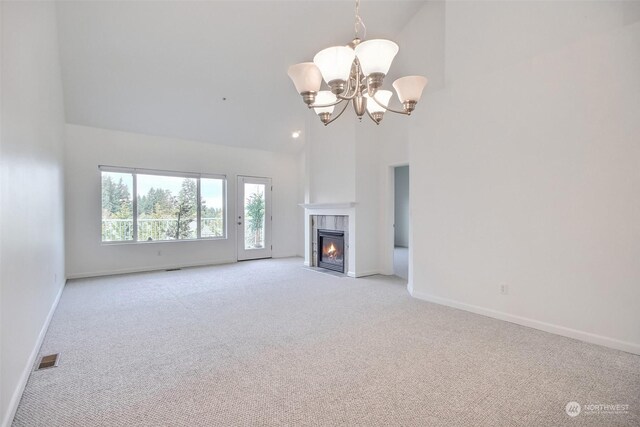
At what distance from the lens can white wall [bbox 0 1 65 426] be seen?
1.85 meters

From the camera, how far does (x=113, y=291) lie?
476cm

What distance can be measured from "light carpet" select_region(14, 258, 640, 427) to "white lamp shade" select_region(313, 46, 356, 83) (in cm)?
211

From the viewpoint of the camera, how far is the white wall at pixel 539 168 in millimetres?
2779

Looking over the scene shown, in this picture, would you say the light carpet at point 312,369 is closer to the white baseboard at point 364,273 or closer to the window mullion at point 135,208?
the white baseboard at point 364,273

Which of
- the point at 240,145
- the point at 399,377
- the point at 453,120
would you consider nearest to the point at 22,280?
the point at 399,377

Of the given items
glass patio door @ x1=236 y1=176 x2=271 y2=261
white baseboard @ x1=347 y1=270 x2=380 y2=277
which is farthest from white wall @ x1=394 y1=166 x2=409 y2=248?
white baseboard @ x1=347 y1=270 x2=380 y2=277

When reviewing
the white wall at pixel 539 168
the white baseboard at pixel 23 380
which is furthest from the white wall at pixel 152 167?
the white wall at pixel 539 168

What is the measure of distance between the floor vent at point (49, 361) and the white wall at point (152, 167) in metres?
3.60

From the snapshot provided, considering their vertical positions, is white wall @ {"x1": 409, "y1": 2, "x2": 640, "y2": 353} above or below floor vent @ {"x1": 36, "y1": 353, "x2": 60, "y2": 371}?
above

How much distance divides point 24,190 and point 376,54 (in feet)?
9.08

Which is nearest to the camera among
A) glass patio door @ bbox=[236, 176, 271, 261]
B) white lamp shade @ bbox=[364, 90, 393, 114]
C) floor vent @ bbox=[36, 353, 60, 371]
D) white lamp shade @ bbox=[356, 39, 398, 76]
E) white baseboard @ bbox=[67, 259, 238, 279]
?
white lamp shade @ bbox=[356, 39, 398, 76]

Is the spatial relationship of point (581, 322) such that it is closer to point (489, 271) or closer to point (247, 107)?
point (489, 271)

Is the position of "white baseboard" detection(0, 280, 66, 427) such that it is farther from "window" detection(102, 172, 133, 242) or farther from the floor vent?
"window" detection(102, 172, 133, 242)

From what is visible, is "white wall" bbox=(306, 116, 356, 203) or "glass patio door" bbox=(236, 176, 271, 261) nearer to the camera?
"white wall" bbox=(306, 116, 356, 203)
